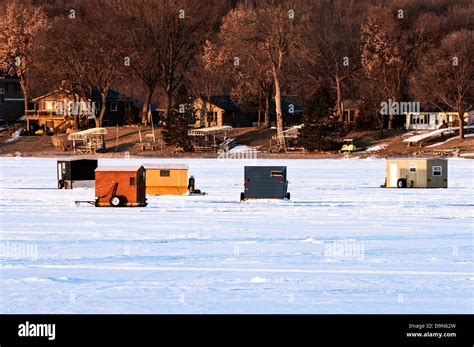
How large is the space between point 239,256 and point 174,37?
3226 inches

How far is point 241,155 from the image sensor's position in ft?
280

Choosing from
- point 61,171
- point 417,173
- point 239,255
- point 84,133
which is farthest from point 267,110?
point 239,255

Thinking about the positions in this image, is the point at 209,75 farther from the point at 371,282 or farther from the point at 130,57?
the point at 371,282

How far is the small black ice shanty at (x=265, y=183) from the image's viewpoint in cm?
3734

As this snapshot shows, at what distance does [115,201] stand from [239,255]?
13024 mm

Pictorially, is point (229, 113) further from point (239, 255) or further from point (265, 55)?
point (239, 255)

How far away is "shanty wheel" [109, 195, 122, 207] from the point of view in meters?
34.5

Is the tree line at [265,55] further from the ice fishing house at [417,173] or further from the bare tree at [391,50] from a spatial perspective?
the ice fishing house at [417,173]

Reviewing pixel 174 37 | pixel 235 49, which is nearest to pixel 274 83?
pixel 235 49

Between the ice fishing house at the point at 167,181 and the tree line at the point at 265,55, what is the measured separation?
47554mm

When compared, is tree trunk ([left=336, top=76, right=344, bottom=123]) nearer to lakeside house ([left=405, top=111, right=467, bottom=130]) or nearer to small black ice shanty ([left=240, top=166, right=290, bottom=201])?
lakeside house ([left=405, top=111, right=467, bottom=130])

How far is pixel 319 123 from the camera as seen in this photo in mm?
83312

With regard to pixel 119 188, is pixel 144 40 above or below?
above

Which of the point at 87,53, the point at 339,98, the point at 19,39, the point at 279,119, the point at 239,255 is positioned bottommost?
the point at 239,255
